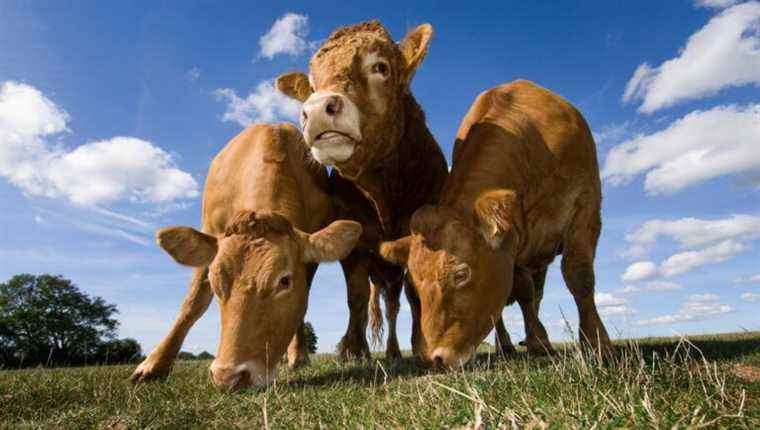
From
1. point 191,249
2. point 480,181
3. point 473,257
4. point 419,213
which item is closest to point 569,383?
point 473,257

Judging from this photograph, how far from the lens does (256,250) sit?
5109 mm

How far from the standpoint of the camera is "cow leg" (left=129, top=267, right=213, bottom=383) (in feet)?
20.4

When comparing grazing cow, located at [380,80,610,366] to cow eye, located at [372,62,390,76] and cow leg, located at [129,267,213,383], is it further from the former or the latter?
cow leg, located at [129,267,213,383]

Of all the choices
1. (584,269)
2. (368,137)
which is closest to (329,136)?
(368,137)

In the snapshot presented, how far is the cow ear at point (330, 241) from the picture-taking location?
554 cm

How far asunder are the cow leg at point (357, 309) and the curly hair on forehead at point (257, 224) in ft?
7.97

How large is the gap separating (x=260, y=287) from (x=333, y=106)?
1.73 m

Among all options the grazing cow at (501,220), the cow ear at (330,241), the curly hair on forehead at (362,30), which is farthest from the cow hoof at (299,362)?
the curly hair on forehead at (362,30)

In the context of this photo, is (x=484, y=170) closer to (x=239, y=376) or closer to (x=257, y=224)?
(x=257, y=224)

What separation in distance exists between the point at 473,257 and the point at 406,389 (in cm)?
151

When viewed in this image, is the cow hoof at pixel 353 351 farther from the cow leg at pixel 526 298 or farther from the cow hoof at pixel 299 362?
the cow leg at pixel 526 298

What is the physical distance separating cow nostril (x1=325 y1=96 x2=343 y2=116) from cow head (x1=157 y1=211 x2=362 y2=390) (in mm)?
1031

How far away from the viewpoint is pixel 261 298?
16.4 ft

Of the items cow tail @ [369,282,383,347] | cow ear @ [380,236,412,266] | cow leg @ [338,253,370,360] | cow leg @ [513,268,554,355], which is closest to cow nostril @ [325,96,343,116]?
cow ear @ [380,236,412,266]
